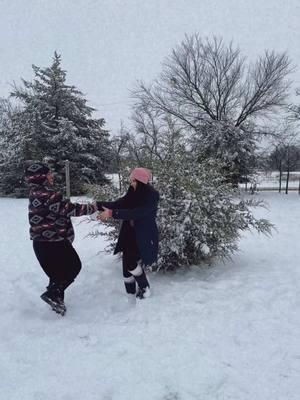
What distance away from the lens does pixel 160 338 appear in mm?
3510

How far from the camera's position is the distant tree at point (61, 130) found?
21828 millimetres

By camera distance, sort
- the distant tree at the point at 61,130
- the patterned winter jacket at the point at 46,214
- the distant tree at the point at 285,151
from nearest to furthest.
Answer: the patterned winter jacket at the point at 46,214, the distant tree at the point at 61,130, the distant tree at the point at 285,151

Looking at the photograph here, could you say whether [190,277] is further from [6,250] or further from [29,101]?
[29,101]

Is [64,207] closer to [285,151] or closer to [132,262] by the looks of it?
[132,262]

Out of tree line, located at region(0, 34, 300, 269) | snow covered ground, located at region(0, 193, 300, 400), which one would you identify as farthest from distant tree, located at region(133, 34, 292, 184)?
snow covered ground, located at region(0, 193, 300, 400)


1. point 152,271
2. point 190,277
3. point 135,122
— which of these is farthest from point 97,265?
point 135,122

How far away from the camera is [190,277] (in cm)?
530

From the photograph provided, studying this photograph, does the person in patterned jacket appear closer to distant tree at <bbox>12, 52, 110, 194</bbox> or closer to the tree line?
the tree line

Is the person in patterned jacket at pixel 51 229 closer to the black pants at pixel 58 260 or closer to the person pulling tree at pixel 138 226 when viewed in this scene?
the black pants at pixel 58 260

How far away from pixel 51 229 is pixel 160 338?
1685mm

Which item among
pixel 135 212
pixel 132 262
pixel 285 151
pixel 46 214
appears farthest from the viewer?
pixel 285 151

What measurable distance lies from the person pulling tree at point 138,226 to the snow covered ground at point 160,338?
1.30 ft

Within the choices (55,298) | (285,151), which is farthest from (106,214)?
(285,151)

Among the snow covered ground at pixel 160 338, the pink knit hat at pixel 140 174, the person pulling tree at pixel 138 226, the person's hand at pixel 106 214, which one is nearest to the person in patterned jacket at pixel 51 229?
the person's hand at pixel 106 214
